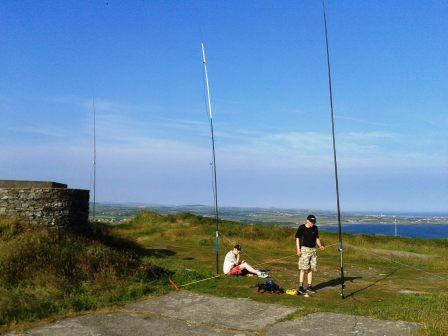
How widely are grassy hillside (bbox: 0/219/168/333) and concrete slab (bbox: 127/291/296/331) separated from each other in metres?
0.96

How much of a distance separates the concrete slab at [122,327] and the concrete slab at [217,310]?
1.33ft

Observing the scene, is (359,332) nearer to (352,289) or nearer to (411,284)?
(352,289)

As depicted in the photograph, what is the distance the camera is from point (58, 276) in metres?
11.6

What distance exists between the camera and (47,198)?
15852 millimetres

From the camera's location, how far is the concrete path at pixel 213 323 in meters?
8.02

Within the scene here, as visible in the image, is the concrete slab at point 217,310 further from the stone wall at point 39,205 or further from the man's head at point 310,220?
the stone wall at point 39,205

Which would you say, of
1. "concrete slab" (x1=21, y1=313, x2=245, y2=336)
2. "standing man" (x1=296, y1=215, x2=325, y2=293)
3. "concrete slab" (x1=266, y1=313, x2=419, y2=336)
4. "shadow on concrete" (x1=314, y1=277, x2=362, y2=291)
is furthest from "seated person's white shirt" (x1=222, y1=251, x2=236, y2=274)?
"concrete slab" (x1=266, y1=313, x2=419, y2=336)

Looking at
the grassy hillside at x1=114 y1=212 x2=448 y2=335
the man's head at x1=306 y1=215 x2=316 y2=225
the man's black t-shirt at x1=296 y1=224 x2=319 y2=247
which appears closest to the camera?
the grassy hillside at x1=114 y1=212 x2=448 y2=335

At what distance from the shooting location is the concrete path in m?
8.02

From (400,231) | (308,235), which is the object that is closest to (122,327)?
(308,235)

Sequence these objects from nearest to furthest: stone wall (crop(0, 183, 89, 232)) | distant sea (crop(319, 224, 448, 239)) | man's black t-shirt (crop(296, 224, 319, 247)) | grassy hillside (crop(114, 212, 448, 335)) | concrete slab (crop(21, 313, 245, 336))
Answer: concrete slab (crop(21, 313, 245, 336)) → grassy hillside (crop(114, 212, 448, 335)) → man's black t-shirt (crop(296, 224, 319, 247)) → stone wall (crop(0, 183, 89, 232)) → distant sea (crop(319, 224, 448, 239))

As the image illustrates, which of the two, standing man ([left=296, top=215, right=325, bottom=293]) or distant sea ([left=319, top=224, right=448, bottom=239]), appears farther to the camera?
distant sea ([left=319, top=224, right=448, bottom=239])

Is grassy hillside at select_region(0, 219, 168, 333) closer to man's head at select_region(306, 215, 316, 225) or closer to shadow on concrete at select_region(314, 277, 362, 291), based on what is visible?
man's head at select_region(306, 215, 316, 225)

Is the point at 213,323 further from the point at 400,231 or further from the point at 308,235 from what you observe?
the point at 400,231
